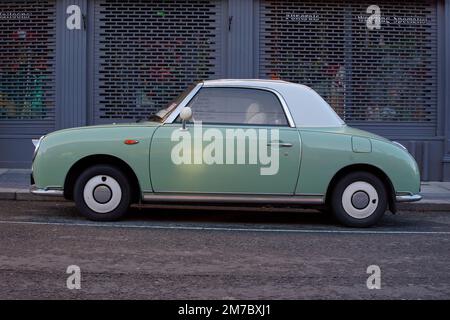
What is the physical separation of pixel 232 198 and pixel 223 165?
409 millimetres

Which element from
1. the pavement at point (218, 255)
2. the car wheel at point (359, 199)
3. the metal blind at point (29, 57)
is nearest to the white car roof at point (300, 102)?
the car wheel at point (359, 199)

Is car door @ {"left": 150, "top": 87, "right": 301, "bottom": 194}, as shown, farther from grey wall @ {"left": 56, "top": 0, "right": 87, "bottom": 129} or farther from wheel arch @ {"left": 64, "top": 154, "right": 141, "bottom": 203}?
grey wall @ {"left": 56, "top": 0, "right": 87, "bottom": 129}

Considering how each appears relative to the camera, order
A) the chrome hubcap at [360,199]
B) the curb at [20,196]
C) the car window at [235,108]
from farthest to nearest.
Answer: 1. the curb at [20,196]
2. the car window at [235,108]
3. the chrome hubcap at [360,199]

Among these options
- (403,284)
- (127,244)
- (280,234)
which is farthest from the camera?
(280,234)

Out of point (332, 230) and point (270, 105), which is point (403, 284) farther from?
point (270, 105)

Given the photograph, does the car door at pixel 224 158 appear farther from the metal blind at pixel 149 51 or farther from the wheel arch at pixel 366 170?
the metal blind at pixel 149 51

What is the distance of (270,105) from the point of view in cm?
816

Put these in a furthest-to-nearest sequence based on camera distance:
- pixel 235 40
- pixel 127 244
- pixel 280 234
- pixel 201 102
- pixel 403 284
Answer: pixel 235 40 → pixel 201 102 → pixel 280 234 → pixel 127 244 → pixel 403 284

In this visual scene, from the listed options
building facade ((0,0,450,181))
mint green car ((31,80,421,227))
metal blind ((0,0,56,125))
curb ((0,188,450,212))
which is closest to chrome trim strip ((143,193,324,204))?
mint green car ((31,80,421,227))

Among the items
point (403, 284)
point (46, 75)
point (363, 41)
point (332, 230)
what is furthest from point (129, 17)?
point (403, 284)

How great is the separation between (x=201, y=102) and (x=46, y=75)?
6.42 m

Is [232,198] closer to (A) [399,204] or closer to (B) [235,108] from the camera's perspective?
(B) [235,108]

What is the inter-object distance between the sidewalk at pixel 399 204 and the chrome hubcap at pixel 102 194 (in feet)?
8.25

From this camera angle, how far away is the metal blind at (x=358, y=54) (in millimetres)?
13516
